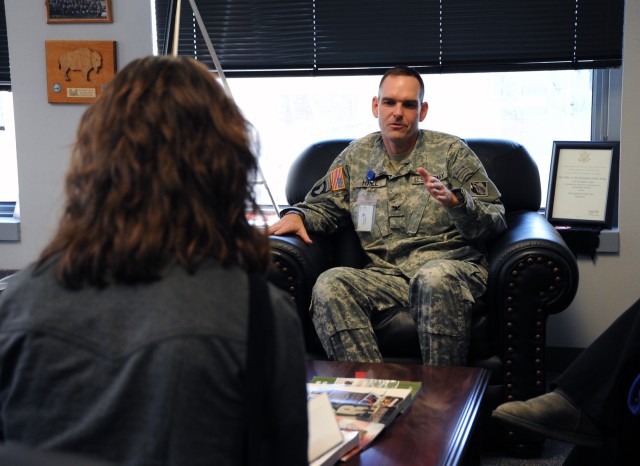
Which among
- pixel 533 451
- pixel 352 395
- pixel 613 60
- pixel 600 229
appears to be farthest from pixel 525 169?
pixel 352 395

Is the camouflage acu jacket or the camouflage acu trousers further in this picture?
the camouflage acu jacket

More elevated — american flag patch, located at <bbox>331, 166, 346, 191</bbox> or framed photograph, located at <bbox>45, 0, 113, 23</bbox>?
framed photograph, located at <bbox>45, 0, 113, 23</bbox>

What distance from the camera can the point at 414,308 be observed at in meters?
2.64

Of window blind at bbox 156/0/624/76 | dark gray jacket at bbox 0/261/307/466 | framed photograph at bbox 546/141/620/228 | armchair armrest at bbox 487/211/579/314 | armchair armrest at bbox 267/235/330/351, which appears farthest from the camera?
window blind at bbox 156/0/624/76

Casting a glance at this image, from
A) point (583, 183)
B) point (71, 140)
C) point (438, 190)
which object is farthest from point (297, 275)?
point (71, 140)

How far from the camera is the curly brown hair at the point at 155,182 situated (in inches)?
35.1

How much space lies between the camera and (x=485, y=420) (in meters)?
2.58

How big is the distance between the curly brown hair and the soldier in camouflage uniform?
65.1 inches

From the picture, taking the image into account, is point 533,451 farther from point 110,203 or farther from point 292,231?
point 110,203

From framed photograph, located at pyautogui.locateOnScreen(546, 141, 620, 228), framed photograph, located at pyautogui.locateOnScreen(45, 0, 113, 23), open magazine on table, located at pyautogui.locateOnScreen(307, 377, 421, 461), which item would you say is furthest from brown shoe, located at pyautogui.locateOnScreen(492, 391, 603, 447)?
framed photograph, located at pyautogui.locateOnScreen(45, 0, 113, 23)

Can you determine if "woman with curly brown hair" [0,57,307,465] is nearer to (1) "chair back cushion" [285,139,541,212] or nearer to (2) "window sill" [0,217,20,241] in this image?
(1) "chair back cushion" [285,139,541,212]

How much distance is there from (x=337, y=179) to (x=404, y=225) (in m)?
0.34

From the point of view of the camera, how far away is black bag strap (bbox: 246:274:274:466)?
890mm

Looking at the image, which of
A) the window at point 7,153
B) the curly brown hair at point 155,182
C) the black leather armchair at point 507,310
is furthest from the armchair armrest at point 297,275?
the window at point 7,153
